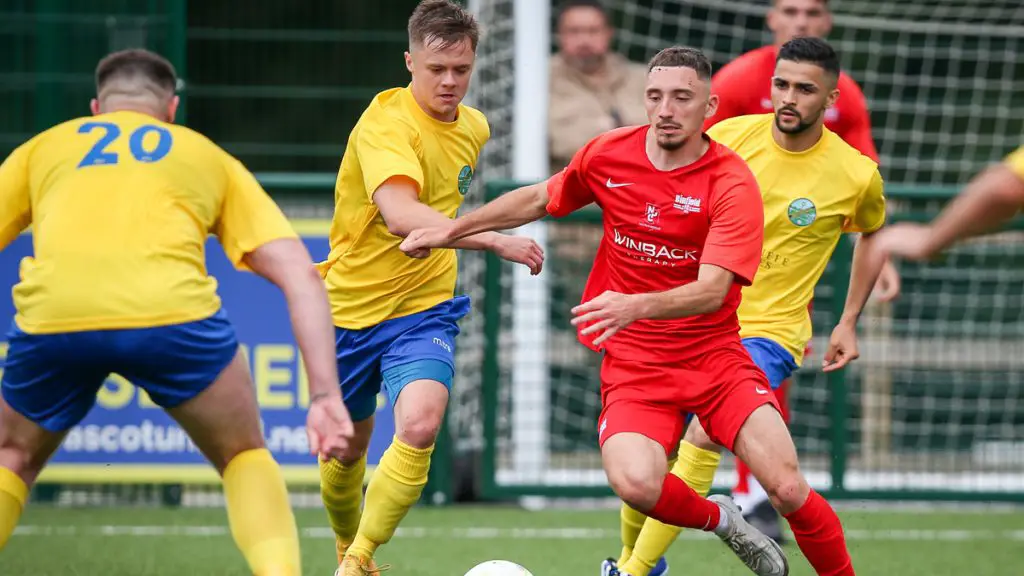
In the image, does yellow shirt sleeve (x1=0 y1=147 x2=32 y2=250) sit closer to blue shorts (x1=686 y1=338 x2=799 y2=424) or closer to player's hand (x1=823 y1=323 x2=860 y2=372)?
blue shorts (x1=686 y1=338 x2=799 y2=424)

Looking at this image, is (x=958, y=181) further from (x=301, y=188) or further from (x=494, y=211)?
(x=494, y=211)

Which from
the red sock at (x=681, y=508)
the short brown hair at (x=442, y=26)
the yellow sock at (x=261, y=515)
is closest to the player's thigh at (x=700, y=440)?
the red sock at (x=681, y=508)

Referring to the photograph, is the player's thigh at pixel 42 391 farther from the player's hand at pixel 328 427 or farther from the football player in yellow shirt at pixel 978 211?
the football player in yellow shirt at pixel 978 211

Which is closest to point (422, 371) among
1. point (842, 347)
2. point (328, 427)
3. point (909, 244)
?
point (328, 427)

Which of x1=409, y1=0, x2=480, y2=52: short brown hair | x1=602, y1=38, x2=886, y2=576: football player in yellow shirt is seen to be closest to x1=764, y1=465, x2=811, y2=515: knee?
x1=602, y1=38, x2=886, y2=576: football player in yellow shirt

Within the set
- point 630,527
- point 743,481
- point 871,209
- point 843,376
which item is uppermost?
point 871,209

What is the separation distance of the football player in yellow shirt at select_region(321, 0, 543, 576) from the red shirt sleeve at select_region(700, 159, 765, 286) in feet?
2.15

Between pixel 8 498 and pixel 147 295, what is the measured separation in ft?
2.51

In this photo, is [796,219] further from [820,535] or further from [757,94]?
[820,535]

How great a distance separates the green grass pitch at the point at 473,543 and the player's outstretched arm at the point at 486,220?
1891 mm

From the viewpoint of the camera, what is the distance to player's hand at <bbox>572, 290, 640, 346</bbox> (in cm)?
491

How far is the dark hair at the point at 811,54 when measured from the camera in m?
6.02

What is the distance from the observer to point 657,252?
543 cm

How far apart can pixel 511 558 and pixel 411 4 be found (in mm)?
5665
